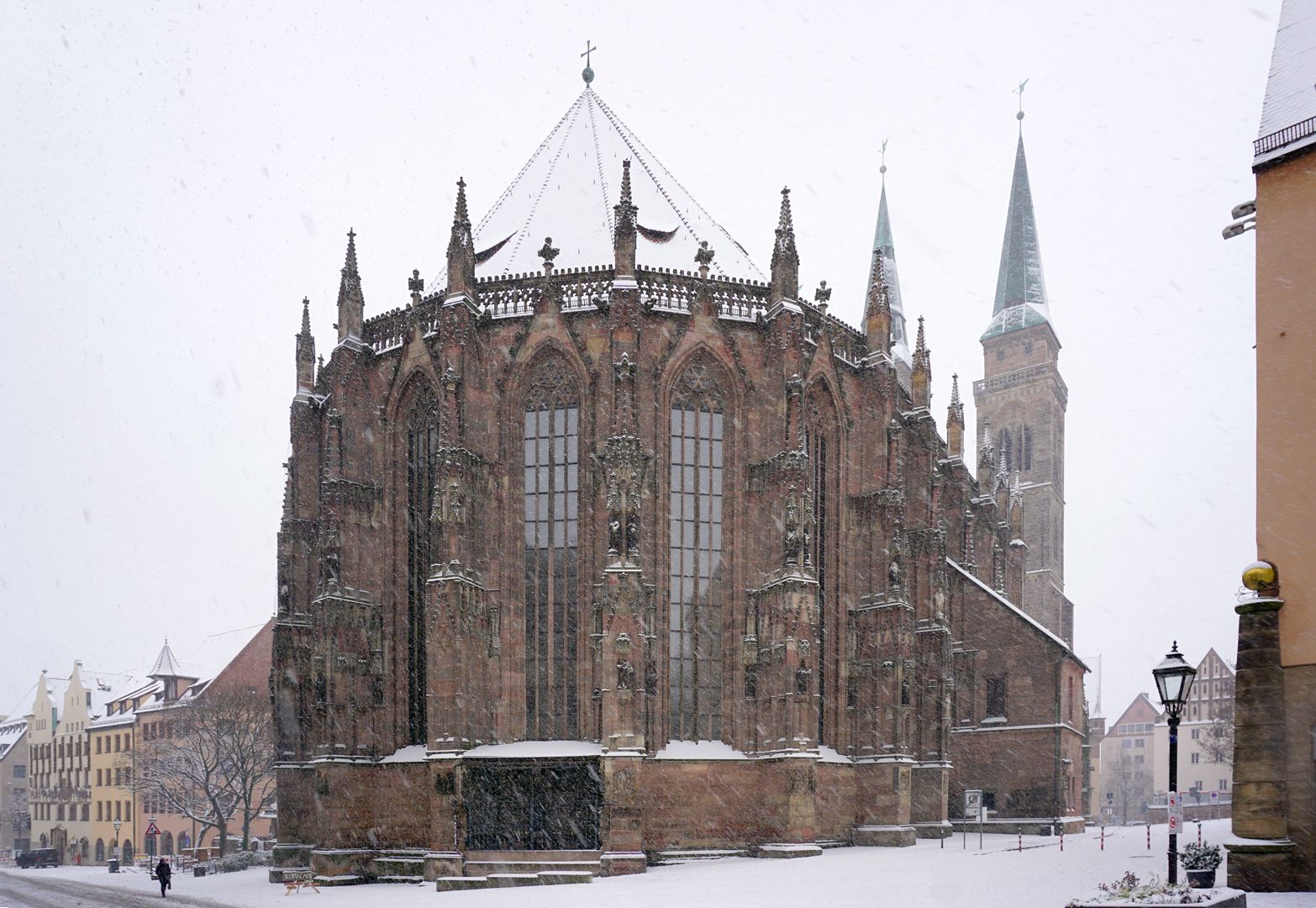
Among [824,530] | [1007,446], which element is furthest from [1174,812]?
[1007,446]

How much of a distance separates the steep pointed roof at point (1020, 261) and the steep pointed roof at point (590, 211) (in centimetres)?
5090

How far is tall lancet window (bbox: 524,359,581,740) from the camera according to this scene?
32.4 m

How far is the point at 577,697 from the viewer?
3206 cm

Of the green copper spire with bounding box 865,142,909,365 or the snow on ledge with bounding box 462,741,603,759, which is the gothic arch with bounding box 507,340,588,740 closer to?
the snow on ledge with bounding box 462,741,603,759

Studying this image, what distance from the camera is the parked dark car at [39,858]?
6712 centimetres

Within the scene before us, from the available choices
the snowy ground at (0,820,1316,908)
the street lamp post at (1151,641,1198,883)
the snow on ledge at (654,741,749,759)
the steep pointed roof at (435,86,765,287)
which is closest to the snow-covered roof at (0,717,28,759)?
the snowy ground at (0,820,1316,908)

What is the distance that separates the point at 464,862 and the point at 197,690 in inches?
1856

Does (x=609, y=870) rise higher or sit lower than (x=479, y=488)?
lower

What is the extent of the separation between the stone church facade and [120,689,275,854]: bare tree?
61.6 feet

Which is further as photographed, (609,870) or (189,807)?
(189,807)

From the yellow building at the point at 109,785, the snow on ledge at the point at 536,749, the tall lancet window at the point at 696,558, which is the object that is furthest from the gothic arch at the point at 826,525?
the yellow building at the point at 109,785

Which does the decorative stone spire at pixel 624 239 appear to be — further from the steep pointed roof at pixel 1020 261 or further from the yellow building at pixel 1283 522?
the steep pointed roof at pixel 1020 261

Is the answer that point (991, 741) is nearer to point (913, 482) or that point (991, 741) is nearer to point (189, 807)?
point (913, 482)

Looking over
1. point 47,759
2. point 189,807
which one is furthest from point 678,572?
point 47,759
